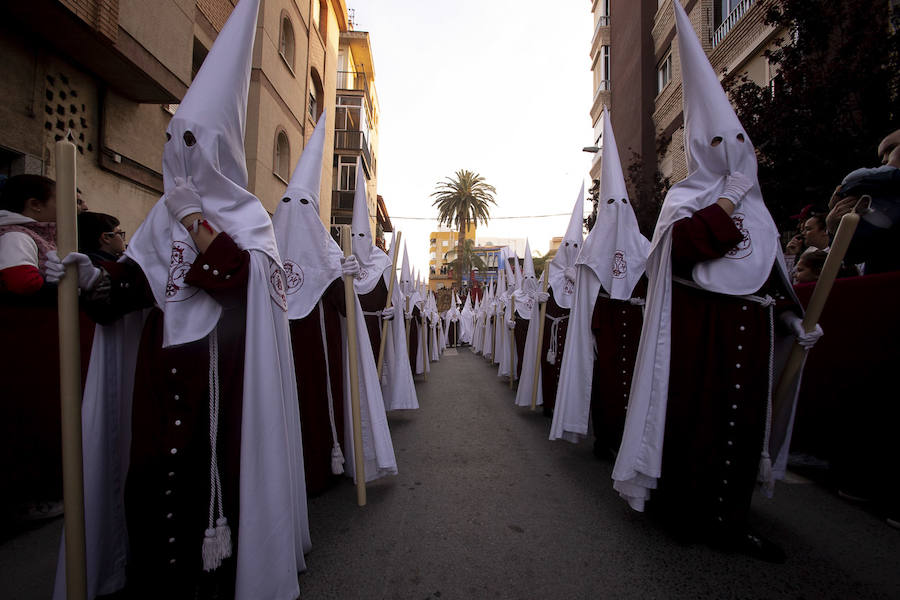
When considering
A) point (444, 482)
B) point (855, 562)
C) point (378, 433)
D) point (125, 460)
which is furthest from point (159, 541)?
point (855, 562)

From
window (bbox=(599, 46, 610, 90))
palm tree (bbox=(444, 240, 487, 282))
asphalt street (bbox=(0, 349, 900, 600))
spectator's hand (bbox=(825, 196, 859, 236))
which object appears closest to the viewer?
asphalt street (bbox=(0, 349, 900, 600))

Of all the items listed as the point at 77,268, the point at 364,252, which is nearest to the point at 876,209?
the point at 77,268

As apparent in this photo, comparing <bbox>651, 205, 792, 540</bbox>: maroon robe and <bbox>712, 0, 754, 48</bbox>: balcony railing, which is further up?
<bbox>712, 0, 754, 48</bbox>: balcony railing

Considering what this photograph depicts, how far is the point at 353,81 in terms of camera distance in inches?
1083

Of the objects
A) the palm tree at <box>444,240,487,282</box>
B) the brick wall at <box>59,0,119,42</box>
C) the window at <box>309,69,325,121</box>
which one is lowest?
the palm tree at <box>444,240,487,282</box>

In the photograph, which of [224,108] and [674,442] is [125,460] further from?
[674,442]

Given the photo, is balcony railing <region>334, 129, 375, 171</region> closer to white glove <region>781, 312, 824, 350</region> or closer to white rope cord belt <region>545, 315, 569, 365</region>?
white rope cord belt <region>545, 315, 569, 365</region>

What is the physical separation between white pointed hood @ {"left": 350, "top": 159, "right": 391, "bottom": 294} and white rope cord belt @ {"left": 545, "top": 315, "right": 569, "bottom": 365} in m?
2.22

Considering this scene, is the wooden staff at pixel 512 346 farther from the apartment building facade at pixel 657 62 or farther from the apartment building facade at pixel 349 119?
the apartment building facade at pixel 349 119

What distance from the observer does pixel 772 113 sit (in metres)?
5.67

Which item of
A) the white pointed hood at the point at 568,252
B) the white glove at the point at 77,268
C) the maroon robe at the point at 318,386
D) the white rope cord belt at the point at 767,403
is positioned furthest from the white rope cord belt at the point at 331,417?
the white pointed hood at the point at 568,252

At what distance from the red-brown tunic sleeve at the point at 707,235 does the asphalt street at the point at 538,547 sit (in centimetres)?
160

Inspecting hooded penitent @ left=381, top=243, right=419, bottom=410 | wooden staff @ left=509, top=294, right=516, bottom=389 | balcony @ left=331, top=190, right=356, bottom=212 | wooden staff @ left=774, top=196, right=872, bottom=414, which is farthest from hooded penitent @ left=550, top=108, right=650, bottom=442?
balcony @ left=331, top=190, right=356, bottom=212

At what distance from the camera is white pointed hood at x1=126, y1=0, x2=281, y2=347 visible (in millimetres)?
2025
